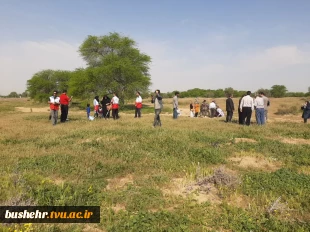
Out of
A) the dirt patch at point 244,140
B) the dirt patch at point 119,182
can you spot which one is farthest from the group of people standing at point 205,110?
the dirt patch at point 119,182

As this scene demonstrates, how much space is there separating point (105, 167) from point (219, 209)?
3138 mm

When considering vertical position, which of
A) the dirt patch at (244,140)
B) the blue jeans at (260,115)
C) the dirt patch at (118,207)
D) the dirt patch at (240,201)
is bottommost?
the dirt patch at (240,201)

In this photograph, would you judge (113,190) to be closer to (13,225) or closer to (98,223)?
(98,223)

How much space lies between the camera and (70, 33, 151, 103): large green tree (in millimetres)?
35438

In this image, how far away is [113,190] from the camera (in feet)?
16.9

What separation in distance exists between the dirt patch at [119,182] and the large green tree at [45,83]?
51378 mm

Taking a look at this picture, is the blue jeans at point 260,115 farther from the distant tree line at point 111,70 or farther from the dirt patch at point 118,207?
the distant tree line at point 111,70

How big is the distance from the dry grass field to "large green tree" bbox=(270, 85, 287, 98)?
7805 centimetres

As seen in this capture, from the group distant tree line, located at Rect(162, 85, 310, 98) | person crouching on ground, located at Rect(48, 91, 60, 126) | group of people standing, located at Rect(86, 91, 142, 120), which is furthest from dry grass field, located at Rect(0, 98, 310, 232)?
distant tree line, located at Rect(162, 85, 310, 98)

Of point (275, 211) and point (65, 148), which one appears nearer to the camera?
point (275, 211)

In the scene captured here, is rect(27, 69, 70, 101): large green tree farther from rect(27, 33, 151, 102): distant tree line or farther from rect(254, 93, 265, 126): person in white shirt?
rect(254, 93, 265, 126): person in white shirt

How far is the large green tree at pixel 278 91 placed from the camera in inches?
3087

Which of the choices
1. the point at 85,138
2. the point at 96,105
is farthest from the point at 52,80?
the point at 85,138

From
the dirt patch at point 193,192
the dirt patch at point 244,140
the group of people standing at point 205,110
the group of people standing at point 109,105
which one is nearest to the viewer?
the dirt patch at point 193,192
